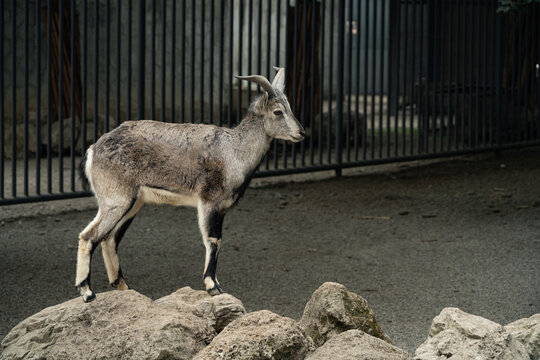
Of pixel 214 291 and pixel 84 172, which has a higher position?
pixel 84 172

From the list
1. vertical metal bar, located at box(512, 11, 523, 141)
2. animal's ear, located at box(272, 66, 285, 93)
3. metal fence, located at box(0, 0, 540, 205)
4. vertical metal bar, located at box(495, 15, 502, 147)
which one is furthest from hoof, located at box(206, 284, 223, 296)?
vertical metal bar, located at box(512, 11, 523, 141)

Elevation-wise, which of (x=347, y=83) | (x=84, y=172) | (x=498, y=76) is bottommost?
(x=84, y=172)

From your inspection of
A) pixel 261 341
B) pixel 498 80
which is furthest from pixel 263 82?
pixel 498 80

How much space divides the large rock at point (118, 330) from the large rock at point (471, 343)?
42.6 inches

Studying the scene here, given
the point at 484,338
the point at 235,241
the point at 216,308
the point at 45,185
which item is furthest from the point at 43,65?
the point at 484,338

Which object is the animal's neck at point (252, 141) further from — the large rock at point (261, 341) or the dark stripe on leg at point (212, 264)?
the large rock at point (261, 341)

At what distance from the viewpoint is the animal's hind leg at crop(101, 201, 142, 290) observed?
17.1 ft

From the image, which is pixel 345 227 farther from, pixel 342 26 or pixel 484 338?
pixel 484 338

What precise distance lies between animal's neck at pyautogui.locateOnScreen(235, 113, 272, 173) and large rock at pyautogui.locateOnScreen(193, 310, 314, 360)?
1.28m

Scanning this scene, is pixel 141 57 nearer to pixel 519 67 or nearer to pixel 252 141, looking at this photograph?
pixel 252 141

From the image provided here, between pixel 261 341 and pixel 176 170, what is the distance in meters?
1.44

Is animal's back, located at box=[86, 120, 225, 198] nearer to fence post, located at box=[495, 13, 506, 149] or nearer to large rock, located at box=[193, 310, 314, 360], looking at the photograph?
large rock, located at box=[193, 310, 314, 360]

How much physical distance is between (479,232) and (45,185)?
199 inches

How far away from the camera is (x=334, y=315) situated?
467cm
